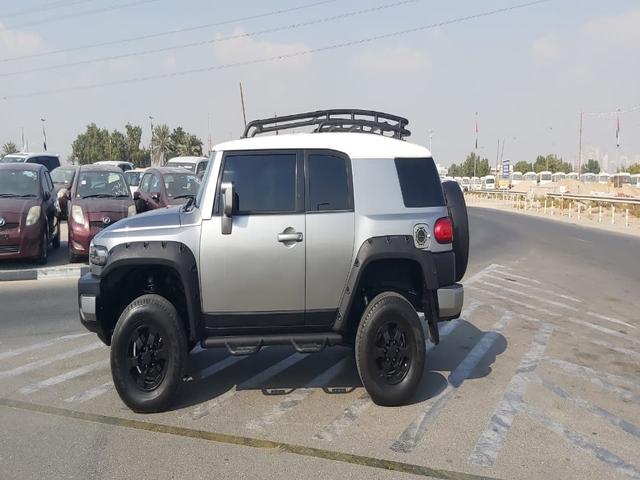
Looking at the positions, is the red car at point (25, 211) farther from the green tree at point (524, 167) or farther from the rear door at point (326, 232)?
the green tree at point (524, 167)

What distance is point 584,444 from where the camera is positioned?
4.44 meters

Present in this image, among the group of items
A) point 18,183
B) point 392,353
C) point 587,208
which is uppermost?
point 18,183

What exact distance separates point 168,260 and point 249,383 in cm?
151

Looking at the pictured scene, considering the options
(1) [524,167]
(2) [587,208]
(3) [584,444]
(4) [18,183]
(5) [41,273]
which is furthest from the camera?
(1) [524,167]

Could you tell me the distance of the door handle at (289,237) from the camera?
5.06 meters

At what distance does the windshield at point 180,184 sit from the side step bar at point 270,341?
410 inches

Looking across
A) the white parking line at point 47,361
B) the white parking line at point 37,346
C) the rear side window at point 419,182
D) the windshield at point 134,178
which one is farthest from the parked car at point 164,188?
the rear side window at point 419,182

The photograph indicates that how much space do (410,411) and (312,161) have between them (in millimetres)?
2239

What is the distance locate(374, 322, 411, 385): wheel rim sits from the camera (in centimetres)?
519

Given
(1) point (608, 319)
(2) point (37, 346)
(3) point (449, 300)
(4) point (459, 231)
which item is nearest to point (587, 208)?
(1) point (608, 319)

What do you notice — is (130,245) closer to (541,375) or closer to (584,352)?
(541,375)

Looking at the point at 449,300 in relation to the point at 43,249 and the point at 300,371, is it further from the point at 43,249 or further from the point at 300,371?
the point at 43,249

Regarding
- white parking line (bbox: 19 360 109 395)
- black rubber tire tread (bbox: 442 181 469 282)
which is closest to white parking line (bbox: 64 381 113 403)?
white parking line (bbox: 19 360 109 395)

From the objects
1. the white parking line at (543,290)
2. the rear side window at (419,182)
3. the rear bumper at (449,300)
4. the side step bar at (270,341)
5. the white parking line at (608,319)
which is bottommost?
the white parking line at (543,290)
